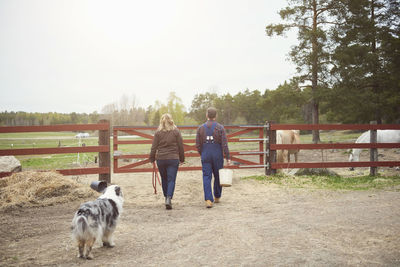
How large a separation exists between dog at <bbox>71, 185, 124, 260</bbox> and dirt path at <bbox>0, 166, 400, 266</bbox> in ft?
0.49

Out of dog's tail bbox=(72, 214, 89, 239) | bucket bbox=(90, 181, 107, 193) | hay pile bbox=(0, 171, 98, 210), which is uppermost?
bucket bbox=(90, 181, 107, 193)

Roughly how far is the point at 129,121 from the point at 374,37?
2156 inches

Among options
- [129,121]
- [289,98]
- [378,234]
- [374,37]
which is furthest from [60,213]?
[129,121]

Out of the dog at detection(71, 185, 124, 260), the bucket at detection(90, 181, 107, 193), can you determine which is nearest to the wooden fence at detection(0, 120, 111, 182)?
the bucket at detection(90, 181, 107, 193)

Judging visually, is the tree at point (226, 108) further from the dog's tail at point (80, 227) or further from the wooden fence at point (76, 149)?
the dog's tail at point (80, 227)

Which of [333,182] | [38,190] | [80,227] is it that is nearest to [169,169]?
[80,227]

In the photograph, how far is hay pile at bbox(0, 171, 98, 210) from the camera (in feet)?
20.4

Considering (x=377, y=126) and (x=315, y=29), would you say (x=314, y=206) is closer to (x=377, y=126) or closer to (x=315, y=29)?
(x=377, y=126)

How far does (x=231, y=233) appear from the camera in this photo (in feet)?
14.3

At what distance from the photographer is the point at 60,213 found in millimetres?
5625

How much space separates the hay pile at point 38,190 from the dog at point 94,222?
2.94m

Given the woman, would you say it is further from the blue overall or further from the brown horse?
the brown horse

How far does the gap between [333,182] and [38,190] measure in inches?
274

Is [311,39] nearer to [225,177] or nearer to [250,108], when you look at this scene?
[225,177]
